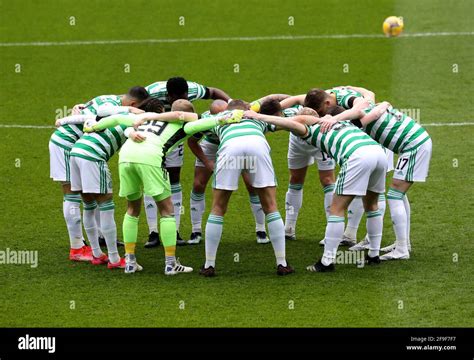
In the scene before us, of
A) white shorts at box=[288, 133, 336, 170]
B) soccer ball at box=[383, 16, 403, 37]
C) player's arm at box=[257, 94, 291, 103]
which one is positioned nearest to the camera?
player's arm at box=[257, 94, 291, 103]

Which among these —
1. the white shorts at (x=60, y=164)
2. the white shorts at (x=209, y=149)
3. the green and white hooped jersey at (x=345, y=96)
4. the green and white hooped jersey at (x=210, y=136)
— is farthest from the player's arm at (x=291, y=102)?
the white shorts at (x=60, y=164)

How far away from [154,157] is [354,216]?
2893mm

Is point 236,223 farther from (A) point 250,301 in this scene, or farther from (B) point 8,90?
(B) point 8,90

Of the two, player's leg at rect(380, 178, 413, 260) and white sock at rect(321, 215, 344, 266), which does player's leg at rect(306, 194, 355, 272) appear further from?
player's leg at rect(380, 178, 413, 260)

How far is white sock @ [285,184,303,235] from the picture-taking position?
1414cm

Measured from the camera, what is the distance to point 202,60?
23.8 meters

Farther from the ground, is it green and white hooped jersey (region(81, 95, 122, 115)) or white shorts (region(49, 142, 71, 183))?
green and white hooped jersey (region(81, 95, 122, 115))

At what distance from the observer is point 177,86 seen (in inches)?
532

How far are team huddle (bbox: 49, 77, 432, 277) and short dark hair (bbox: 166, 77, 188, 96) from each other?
1 centimetres

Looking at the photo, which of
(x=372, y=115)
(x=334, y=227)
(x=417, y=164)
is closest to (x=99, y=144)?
(x=334, y=227)

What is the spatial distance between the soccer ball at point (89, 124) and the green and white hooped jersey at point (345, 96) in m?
2.82

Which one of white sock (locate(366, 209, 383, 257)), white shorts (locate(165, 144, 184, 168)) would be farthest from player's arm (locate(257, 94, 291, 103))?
white sock (locate(366, 209, 383, 257))
